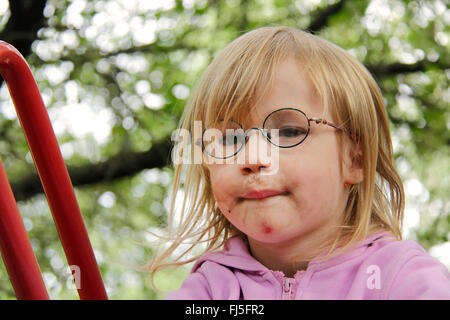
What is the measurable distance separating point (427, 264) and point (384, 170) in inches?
15.5

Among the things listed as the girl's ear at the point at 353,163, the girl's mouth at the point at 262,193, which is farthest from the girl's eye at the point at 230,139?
the girl's ear at the point at 353,163

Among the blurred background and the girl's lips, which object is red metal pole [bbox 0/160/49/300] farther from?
the blurred background

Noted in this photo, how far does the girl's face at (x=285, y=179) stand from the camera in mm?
1023

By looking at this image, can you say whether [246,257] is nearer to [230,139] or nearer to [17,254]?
[230,139]

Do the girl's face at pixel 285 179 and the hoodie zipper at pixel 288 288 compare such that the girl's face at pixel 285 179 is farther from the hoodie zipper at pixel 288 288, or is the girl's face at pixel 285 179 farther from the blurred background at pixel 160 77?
the blurred background at pixel 160 77

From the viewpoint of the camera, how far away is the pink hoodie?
0.91 meters

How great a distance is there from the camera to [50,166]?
918 millimetres

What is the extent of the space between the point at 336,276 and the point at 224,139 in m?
0.33

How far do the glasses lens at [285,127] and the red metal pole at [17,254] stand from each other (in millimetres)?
459

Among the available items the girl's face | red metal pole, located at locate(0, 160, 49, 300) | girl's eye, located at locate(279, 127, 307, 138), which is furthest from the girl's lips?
red metal pole, located at locate(0, 160, 49, 300)

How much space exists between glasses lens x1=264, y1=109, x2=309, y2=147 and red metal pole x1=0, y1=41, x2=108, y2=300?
14.6 inches
